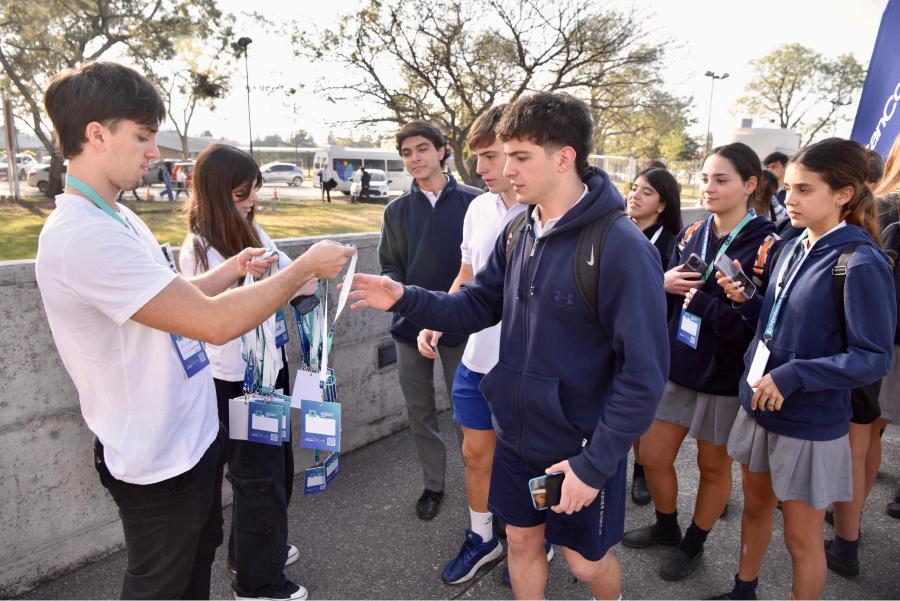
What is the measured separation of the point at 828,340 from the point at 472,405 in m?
1.49

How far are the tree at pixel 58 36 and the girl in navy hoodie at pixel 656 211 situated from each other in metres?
23.9

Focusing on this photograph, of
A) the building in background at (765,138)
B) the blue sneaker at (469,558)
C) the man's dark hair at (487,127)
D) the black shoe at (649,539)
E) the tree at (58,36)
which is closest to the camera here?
the blue sneaker at (469,558)

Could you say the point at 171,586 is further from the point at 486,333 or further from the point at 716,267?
the point at 716,267

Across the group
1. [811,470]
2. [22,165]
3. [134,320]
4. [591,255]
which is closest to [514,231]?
[591,255]

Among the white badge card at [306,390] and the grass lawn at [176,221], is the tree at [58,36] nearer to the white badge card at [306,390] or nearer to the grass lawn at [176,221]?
the grass lawn at [176,221]

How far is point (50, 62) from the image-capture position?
75.2 feet

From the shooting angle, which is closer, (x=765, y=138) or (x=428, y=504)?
(x=428, y=504)

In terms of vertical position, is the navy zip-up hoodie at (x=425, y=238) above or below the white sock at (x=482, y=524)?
above

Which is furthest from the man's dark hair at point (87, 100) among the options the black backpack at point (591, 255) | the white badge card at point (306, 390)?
the black backpack at point (591, 255)

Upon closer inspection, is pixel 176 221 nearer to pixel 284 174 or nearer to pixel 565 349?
pixel 565 349

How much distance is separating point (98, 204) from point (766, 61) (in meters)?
59.2

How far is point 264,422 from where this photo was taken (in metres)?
2.23

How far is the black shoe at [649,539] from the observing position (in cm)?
306

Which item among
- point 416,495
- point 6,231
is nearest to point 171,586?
point 416,495
